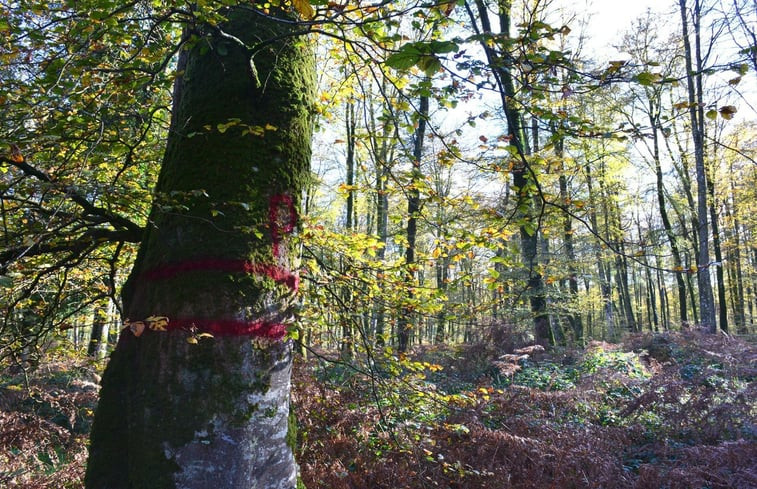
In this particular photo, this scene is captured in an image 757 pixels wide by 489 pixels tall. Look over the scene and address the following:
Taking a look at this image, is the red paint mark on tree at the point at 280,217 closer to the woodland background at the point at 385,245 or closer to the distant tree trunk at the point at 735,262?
the woodland background at the point at 385,245

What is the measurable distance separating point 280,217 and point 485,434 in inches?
160

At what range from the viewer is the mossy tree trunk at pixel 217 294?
1.79m

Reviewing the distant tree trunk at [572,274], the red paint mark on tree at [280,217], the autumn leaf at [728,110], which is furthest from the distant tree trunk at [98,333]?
the distant tree trunk at [572,274]

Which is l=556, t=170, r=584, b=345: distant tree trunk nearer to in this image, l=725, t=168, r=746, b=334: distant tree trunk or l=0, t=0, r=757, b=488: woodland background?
l=0, t=0, r=757, b=488: woodland background

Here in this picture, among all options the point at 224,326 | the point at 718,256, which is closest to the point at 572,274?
the point at 718,256

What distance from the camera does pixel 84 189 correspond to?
1.77m

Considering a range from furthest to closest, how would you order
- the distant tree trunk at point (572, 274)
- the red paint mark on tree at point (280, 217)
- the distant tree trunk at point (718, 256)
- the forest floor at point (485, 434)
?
the distant tree trunk at point (718, 256)
the distant tree trunk at point (572, 274)
the forest floor at point (485, 434)
the red paint mark on tree at point (280, 217)

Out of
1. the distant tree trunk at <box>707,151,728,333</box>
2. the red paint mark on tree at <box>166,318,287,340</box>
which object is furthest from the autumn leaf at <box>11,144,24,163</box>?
the distant tree trunk at <box>707,151,728,333</box>

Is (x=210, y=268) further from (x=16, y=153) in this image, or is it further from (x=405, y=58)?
(x=405, y=58)

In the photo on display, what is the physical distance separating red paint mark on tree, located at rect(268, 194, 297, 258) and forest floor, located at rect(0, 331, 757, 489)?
1132mm

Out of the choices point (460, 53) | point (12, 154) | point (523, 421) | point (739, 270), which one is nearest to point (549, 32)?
point (460, 53)

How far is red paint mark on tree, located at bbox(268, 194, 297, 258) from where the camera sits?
2.19 metres

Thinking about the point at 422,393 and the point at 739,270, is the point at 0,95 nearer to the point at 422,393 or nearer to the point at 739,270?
the point at 422,393

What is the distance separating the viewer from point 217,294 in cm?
193
